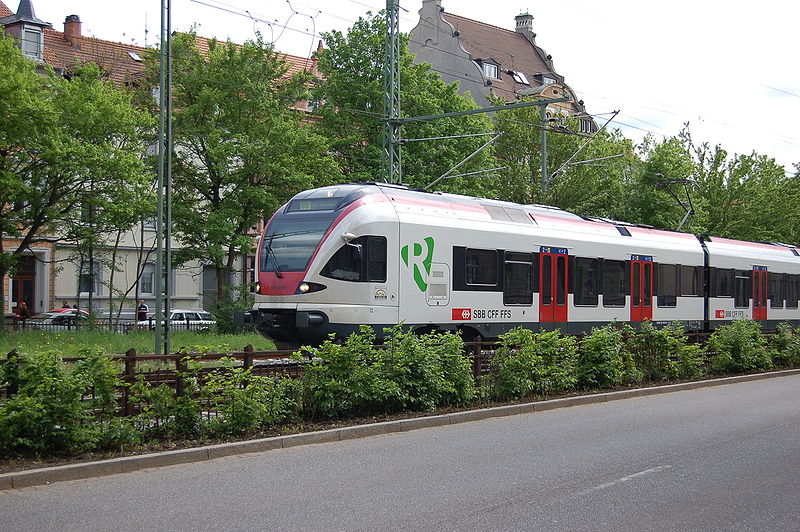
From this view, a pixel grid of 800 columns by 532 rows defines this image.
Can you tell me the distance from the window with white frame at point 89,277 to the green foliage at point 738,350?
24.7 metres

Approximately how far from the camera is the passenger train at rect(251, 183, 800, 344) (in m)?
18.5

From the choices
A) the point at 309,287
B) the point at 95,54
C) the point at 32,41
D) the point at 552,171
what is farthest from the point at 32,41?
the point at 309,287

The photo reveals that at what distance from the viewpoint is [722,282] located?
98.8ft

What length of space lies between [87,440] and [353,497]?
3.15 m

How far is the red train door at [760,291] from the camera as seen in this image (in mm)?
32094

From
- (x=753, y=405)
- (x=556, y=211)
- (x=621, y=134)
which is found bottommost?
(x=753, y=405)

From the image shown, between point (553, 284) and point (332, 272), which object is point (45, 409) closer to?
point (332, 272)

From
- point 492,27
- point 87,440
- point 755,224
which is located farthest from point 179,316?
point 492,27

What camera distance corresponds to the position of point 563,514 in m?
7.70

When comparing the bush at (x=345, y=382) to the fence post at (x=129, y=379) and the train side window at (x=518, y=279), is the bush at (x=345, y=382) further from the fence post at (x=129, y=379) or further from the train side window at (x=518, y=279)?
the train side window at (x=518, y=279)

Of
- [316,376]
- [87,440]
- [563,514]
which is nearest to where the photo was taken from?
[563,514]

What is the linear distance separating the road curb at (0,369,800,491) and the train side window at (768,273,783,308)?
59.7ft

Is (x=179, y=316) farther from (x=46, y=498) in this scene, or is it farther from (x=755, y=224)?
(x=46, y=498)

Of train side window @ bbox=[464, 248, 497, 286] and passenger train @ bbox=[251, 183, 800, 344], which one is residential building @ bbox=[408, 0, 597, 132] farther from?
train side window @ bbox=[464, 248, 497, 286]
